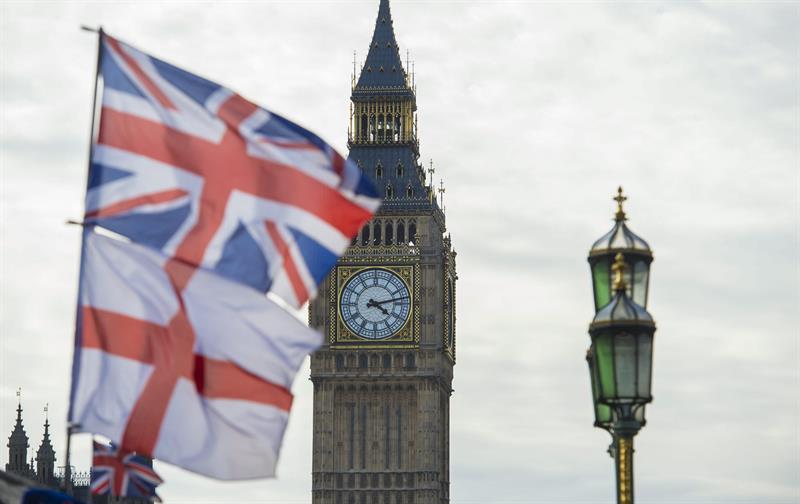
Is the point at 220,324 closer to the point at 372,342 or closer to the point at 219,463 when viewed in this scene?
the point at 219,463

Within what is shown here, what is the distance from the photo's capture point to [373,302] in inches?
4190

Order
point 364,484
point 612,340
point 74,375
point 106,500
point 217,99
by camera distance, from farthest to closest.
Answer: point 106,500 < point 364,484 < point 217,99 < point 74,375 < point 612,340

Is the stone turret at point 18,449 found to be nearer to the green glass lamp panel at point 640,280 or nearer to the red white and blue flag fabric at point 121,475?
the red white and blue flag fabric at point 121,475

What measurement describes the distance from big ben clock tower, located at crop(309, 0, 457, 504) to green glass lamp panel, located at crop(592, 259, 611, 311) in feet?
271

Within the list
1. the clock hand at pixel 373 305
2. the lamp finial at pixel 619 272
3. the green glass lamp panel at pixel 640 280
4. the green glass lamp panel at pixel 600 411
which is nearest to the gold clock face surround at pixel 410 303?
the clock hand at pixel 373 305

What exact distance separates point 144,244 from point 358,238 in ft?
275

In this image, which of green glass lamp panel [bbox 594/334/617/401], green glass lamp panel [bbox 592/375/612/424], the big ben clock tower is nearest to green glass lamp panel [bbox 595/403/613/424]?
green glass lamp panel [bbox 592/375/612/424]

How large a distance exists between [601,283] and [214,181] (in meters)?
4.72

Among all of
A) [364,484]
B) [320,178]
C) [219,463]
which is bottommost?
[219,463]

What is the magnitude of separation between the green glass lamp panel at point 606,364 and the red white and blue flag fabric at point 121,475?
6534 millimetres

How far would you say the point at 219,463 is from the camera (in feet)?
78.3

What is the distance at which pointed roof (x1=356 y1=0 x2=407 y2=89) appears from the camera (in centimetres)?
11175

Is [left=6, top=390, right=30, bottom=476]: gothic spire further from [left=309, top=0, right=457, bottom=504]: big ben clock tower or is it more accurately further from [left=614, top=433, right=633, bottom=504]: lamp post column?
[left=614, top=433, right=633, bottom=504]: lamp post column

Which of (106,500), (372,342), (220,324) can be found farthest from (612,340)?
(106,500)
